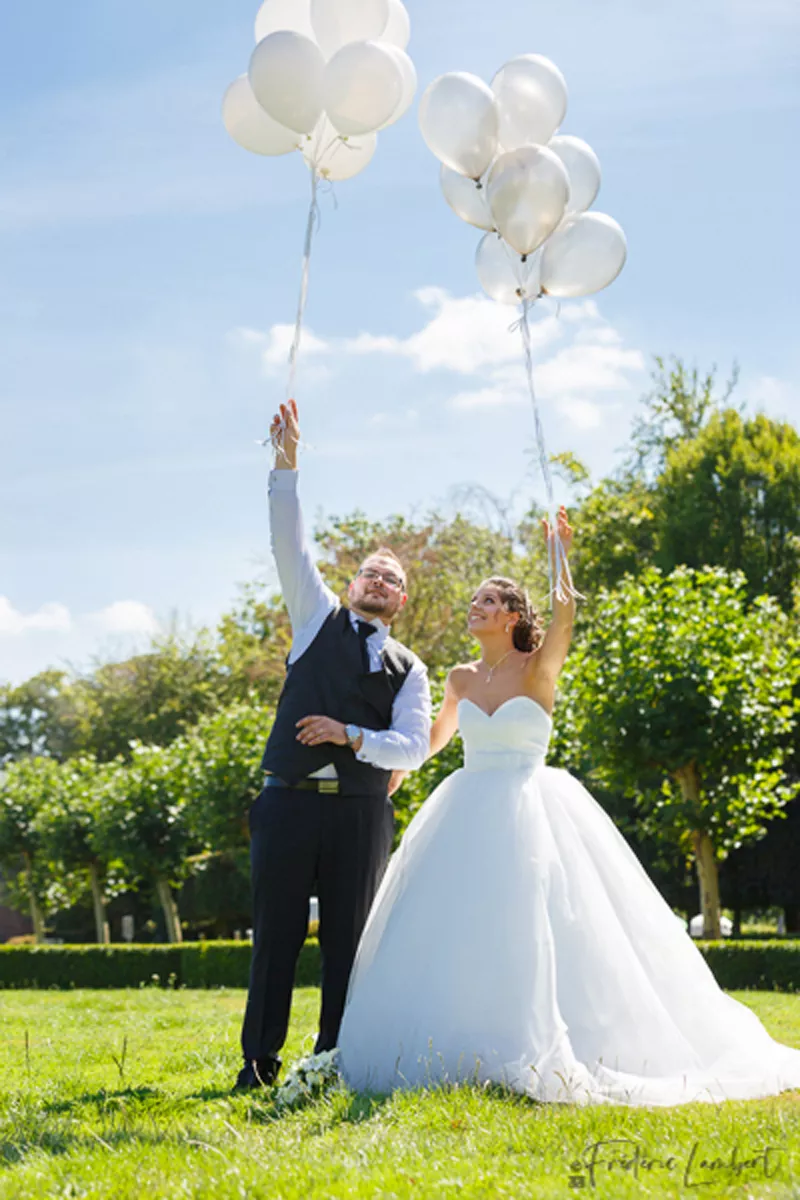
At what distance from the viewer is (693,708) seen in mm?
13289

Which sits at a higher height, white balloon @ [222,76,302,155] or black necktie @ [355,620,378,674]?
white balloon @ [222,76,302,155]

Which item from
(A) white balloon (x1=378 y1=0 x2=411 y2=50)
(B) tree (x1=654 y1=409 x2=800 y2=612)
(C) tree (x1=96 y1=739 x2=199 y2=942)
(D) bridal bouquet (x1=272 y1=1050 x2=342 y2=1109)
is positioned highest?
(B) tree (x1=654 y1=409 x2=800 y2=612)

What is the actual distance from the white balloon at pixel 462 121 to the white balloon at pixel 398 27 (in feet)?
0.88

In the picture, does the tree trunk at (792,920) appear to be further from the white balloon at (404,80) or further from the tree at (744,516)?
the white balloon at (404,80)

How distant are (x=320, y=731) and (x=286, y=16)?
11.3 feet

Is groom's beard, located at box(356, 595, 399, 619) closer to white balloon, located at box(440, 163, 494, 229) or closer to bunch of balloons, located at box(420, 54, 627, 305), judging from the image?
bunch of balloons, located at box(420, 54, 627, 305)

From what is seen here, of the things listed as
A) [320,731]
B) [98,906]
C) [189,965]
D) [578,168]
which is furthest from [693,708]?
[98,906]

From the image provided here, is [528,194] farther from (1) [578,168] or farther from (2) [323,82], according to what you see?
(2) [323,82]

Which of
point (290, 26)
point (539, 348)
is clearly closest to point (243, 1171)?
point (539, 348)

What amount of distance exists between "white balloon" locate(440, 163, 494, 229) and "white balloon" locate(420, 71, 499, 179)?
16 cm

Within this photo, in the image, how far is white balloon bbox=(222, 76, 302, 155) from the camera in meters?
5.55

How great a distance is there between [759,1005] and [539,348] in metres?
5.87

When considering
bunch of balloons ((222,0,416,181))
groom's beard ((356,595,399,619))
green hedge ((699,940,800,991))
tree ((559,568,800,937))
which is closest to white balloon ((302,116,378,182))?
bunch of balloons ((222,0,416,181))

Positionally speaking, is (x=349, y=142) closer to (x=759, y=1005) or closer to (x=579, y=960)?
(x=579, y=960)
